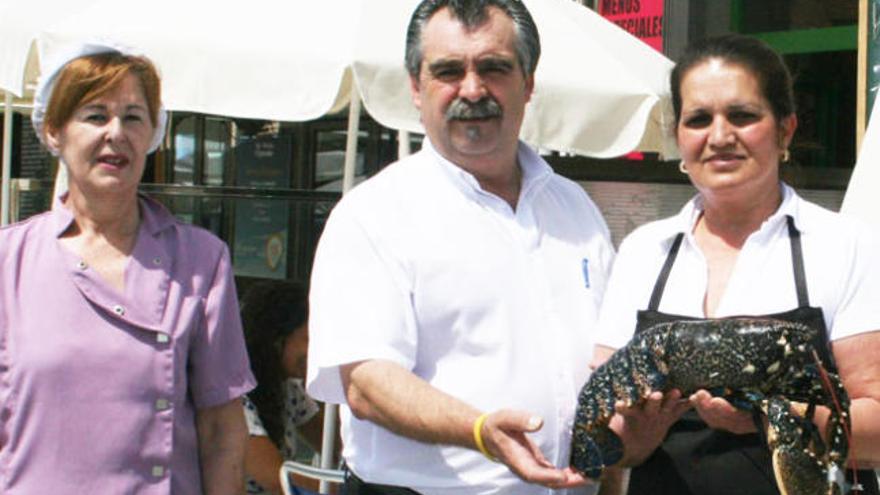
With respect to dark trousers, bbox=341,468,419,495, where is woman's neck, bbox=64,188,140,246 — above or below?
above

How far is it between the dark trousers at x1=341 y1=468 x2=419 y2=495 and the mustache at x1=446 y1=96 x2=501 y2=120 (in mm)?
776

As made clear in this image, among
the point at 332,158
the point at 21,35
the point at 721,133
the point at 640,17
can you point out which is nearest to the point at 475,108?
the point at 721,133

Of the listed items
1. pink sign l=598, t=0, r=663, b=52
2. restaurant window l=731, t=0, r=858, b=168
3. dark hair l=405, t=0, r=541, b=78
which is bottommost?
dark hair l=405, t=0, r=541, b=78

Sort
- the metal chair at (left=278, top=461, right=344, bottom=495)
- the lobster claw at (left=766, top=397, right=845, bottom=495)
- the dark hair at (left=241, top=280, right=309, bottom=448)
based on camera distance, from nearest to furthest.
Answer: the lobster claw at (left=766, top=397, right=845, bottom=495), the metal chair at (left=278, top=461, right=344, bottom=495), the dark hair at (left=241, top=280, right=309, bottom=448)

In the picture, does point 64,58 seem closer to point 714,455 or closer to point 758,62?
point 758,62

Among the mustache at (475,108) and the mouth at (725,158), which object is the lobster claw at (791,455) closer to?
the mouth at (725,158)

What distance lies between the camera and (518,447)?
2.17m

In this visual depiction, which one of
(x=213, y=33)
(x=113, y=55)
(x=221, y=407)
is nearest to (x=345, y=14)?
(x=213, y=33)

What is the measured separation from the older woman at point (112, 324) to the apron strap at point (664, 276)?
3.04ft

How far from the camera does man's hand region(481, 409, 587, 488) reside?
2.15 meters

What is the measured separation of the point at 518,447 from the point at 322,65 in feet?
6.80

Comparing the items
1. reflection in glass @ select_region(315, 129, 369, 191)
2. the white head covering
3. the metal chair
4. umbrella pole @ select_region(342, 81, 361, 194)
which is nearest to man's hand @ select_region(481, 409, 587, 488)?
the white head covering

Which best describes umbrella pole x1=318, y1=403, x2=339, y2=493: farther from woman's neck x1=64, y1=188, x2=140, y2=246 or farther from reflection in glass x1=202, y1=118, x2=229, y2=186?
reflection in glass x1=202, y1=118, x2=229, y2=186

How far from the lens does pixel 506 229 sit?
2691 mm
